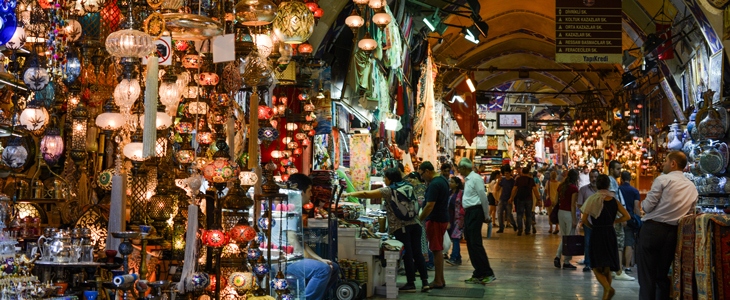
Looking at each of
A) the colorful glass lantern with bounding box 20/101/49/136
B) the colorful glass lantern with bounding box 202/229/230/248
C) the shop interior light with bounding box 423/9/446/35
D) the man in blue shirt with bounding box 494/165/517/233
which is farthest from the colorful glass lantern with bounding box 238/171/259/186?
the man in blue shirt with bounding box 494/165/517/233

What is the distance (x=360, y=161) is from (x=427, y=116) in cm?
511

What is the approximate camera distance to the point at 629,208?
35.5 feet

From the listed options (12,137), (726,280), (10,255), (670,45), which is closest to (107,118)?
(12,137)

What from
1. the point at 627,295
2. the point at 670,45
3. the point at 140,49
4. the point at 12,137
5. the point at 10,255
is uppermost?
the point at 670,45

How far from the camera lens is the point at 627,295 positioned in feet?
30.0

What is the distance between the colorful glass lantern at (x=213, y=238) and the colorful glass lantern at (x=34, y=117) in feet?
3.49

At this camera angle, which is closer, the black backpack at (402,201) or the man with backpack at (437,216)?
the black backpack at (402,201)

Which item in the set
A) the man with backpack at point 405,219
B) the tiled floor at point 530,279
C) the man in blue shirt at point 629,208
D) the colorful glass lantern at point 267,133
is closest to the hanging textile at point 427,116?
the tiled floor at point 530,279

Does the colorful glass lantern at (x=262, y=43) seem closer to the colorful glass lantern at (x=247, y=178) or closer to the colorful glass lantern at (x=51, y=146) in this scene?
the colorful glass lantern at (x=247, y=178)

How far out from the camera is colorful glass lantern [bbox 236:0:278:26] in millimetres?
5121

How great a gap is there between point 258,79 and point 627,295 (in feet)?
17.9

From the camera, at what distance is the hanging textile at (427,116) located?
1700 centimetres

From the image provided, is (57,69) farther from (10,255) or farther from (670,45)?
(670,45)

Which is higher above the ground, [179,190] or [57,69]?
[57,69]
